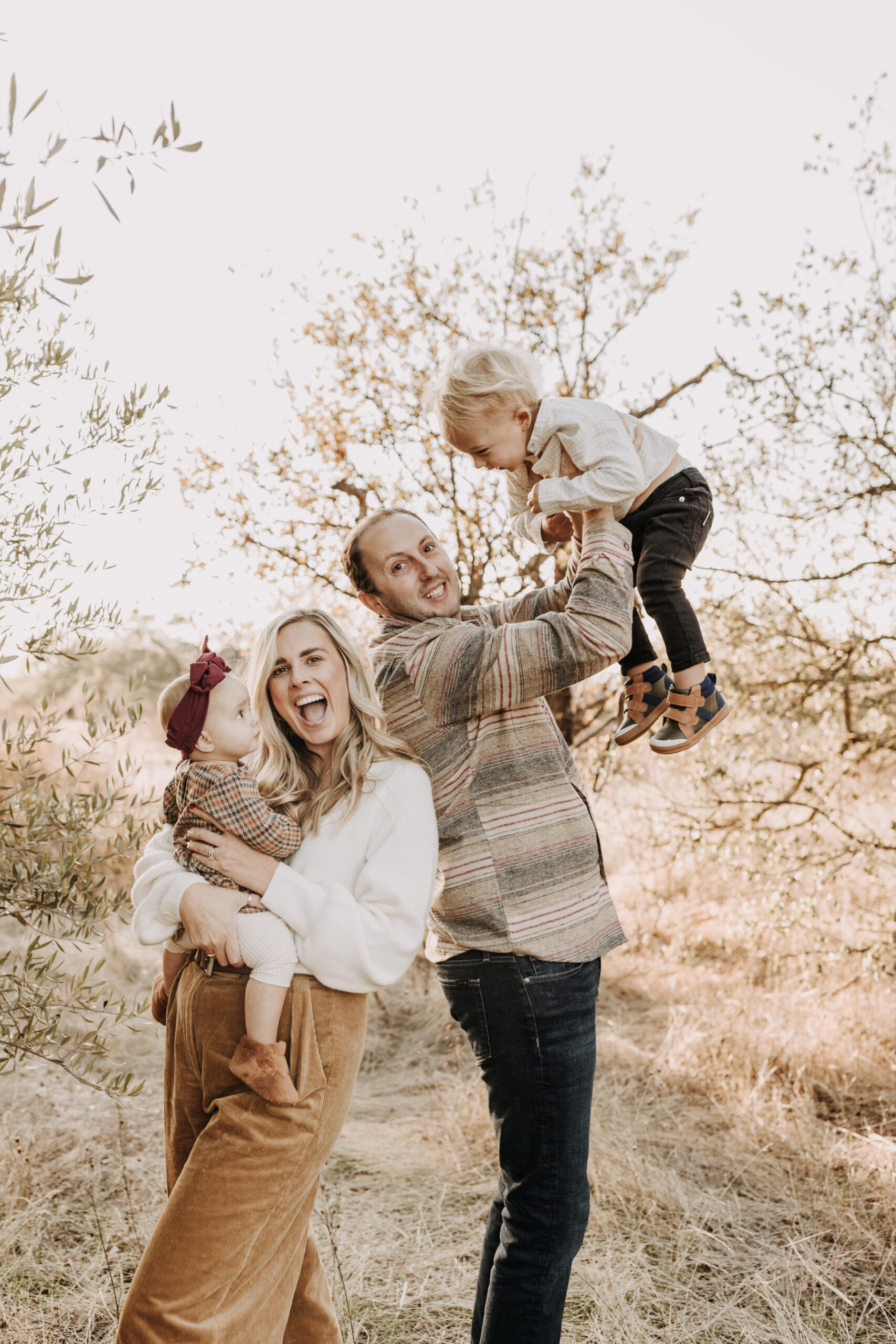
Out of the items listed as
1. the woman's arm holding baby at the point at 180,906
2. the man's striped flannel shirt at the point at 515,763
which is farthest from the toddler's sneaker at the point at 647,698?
the woman's arm holding baby at the point at 180,906

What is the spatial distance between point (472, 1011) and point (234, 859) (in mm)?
611

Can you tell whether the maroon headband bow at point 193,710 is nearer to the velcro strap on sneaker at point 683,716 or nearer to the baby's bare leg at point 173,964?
the baby's bare leg at point 173,964

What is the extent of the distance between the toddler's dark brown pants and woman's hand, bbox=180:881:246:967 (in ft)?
0.27

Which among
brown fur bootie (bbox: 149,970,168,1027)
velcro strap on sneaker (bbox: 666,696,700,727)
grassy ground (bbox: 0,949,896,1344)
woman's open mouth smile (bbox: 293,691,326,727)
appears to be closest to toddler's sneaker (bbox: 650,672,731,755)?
velcro strap on sneaker (bbox: 666,696,700,727)

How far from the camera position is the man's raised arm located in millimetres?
1965

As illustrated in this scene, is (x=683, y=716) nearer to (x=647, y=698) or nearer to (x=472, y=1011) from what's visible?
(x=647, y=698)

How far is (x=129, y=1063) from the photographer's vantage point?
5.43m

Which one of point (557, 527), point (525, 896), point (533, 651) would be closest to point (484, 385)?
point (557, 527)

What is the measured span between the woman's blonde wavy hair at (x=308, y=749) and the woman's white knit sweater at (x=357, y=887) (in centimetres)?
4

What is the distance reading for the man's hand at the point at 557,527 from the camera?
2.45 metres

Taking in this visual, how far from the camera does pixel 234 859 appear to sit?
185 cm

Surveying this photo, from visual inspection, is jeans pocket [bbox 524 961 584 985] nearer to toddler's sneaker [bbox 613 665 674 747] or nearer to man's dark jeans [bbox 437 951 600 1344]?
man's dark jeans [bbox 437 951 600 1344]

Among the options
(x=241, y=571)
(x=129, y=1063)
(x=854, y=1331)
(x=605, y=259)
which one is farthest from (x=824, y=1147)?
(x=605, y=259)

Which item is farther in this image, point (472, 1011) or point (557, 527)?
point (557, 527)
